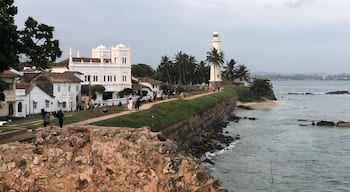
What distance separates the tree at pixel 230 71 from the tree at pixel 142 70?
64.3 feet

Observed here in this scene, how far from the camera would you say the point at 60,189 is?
14008mm

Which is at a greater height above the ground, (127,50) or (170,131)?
(127,50)

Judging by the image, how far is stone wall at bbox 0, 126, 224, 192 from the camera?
1320 centimetres

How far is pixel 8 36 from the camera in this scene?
923 inches

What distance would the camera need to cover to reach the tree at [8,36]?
2312 cm

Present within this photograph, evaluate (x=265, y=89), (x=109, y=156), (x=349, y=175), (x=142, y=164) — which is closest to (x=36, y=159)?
(x=109, y=156)

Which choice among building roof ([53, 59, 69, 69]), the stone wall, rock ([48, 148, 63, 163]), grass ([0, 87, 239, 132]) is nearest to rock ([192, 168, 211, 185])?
the stone wall

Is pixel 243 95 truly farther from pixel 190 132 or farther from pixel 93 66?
pixel 190 132

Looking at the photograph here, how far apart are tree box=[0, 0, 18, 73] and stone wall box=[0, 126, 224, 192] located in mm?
9896

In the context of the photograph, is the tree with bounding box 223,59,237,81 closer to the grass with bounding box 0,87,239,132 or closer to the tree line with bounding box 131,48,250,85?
the tree line with bounding box 131,48,250,85

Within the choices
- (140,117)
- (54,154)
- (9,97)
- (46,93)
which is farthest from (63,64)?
(54,154)

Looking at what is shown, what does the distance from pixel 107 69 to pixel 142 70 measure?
42860 millimetres

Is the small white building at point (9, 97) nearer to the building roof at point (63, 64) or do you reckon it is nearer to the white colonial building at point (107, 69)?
the white colonial building at point (107, 69)

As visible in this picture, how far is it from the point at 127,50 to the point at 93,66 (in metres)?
6.92
